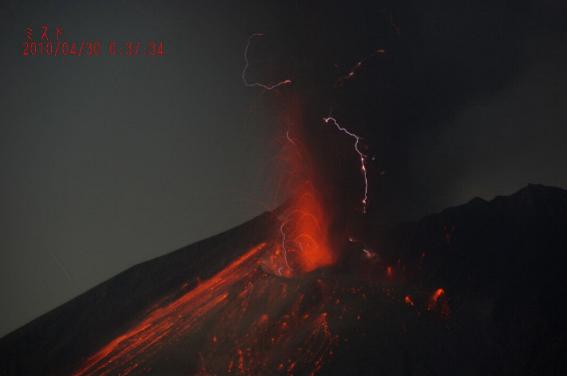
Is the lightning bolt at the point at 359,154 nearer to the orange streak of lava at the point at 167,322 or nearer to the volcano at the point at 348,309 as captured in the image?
the volcano at the point at 348,309

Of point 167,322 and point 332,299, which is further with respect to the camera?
point 167,322

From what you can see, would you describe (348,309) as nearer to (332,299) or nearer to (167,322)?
(332,299)

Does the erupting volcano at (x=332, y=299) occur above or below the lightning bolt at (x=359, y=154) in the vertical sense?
below

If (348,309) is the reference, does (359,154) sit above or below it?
above

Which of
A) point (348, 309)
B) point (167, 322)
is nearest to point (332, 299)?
point (348, 309)

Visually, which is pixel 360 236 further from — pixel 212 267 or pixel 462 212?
pixel 212 267

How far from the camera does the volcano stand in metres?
11.5

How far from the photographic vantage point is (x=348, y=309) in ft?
44.6

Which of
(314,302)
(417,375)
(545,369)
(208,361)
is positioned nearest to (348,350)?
(417,375)

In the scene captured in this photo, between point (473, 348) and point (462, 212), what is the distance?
8.51m

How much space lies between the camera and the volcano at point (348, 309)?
11.5m

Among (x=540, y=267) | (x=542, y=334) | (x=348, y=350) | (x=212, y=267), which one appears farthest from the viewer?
(x=212, y=267)

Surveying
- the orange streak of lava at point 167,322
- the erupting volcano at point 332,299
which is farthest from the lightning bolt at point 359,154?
the orange streak of lava at point 167,322

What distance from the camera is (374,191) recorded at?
1833 cm
